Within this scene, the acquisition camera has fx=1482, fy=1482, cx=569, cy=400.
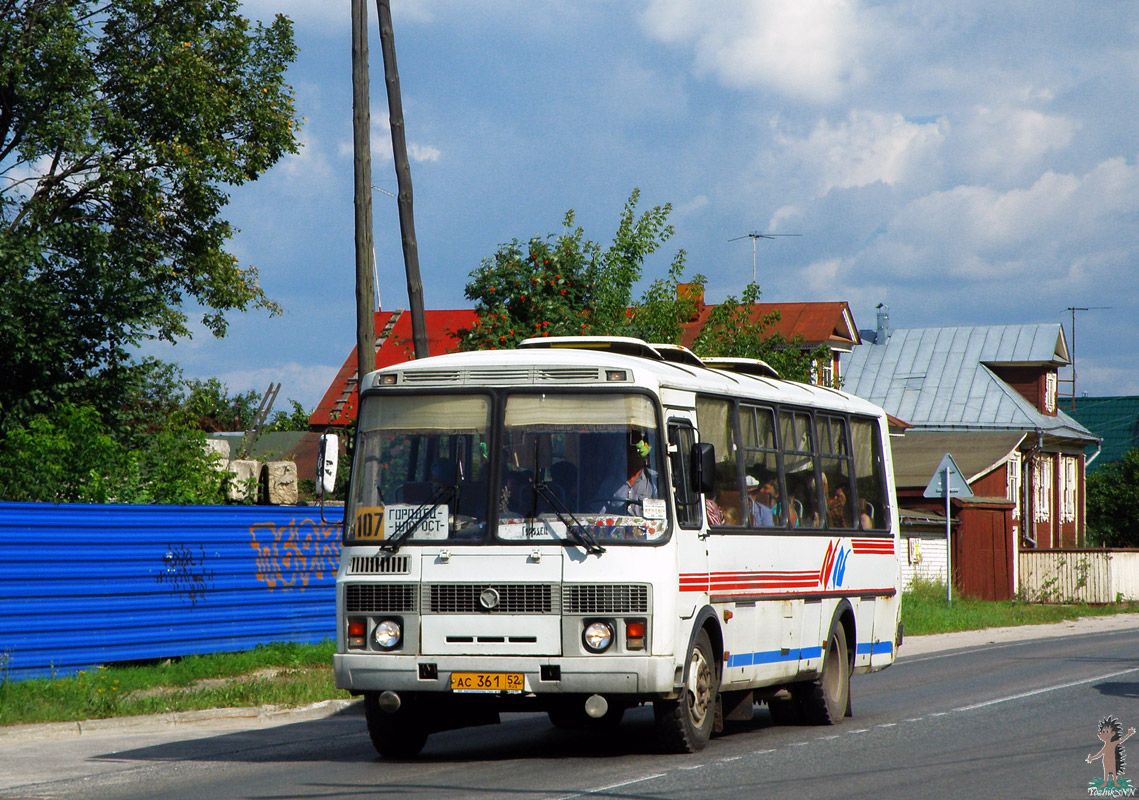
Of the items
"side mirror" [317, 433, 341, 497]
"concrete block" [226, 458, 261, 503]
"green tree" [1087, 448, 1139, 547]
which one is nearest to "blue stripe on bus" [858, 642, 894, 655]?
"side mirror" [317, 433, 341, 497]

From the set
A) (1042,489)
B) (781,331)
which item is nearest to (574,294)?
(781,331)

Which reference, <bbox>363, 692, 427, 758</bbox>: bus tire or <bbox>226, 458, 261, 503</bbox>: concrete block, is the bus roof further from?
<bbox>226, 458, 261, 503</bbox>: concrete block

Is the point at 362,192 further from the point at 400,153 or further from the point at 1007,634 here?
the point at 1007,634

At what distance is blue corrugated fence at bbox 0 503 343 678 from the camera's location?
14.2 m

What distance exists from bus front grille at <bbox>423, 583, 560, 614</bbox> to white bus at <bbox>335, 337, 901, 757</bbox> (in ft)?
0.04

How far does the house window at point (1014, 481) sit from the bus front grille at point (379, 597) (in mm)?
44844

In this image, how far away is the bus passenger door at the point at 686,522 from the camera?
10.3m

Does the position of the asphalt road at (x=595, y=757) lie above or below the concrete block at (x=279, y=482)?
below

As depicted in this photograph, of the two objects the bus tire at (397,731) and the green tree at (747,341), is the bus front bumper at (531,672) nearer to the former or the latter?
the bus tire at (397,731)

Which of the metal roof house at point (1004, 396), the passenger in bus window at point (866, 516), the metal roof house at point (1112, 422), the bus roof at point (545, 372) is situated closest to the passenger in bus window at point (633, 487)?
the bus roof at point (545, 372)

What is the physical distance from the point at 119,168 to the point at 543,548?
16.9 m

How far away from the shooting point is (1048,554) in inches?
1666

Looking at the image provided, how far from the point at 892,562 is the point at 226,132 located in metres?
15.5

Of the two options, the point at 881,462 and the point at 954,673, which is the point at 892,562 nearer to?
the point at 881,462
